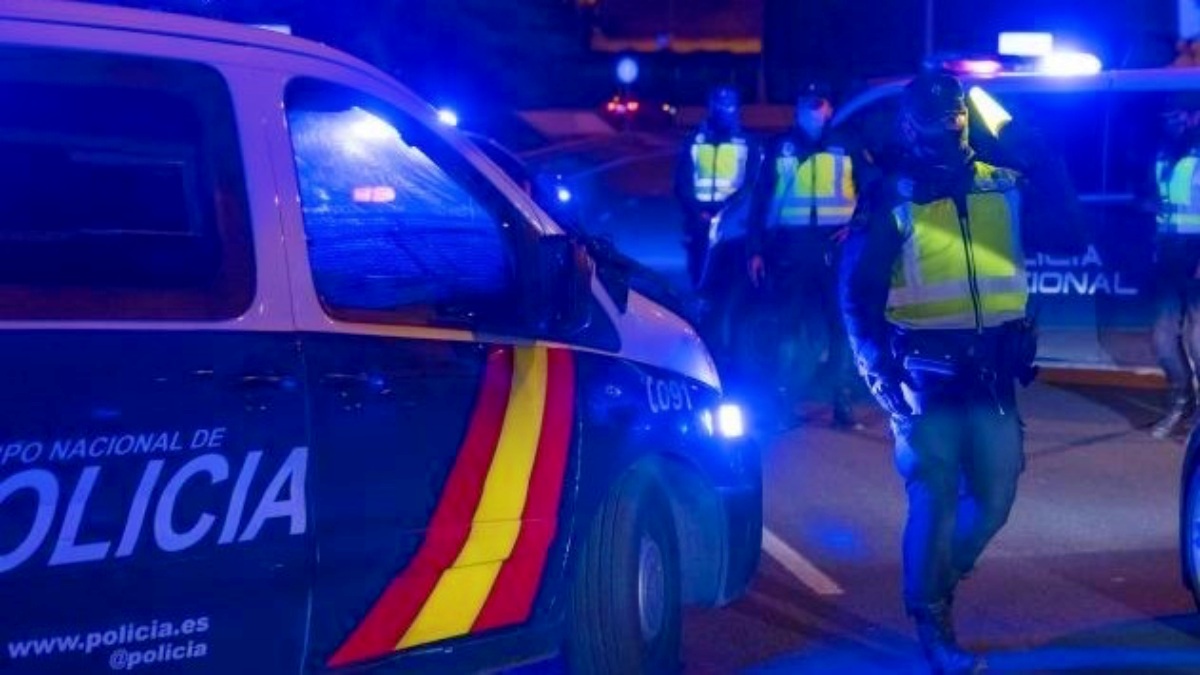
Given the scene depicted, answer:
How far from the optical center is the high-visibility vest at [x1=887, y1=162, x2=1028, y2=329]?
235 inches

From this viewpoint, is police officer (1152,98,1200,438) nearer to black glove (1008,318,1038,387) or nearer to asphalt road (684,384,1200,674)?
asphalt road (684,384,1200,674)

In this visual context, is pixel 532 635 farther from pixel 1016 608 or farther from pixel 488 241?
pixel 1016 608

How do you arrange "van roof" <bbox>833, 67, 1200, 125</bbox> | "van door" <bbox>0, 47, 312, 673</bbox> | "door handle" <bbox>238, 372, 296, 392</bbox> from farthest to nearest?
"van roof" <bbox>833, 67, 1200, 125</bbox>
"door handle" <bbox>238, 372, 296, 392</bbox>
"van door" <bbox>0, 47, 312, 673</bbox>

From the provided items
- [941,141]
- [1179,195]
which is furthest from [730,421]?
[1179,195]

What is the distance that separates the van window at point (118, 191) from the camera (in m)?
4.29

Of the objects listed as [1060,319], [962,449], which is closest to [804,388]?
[1060,319]

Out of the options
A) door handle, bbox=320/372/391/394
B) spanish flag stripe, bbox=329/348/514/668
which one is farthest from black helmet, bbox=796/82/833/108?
door handle, bbox=320/372/391/394

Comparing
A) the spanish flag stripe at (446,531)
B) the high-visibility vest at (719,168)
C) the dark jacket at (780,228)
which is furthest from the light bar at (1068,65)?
the spanish flag stripe at (446,531)

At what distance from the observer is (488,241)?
17.3 feet

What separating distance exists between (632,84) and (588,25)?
956 centimetres

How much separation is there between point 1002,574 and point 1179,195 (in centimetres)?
331

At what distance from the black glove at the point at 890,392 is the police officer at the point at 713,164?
7.60 meters

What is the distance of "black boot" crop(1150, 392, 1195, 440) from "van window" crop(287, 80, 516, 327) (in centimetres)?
631

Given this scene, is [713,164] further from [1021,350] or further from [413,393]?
[413,393]
